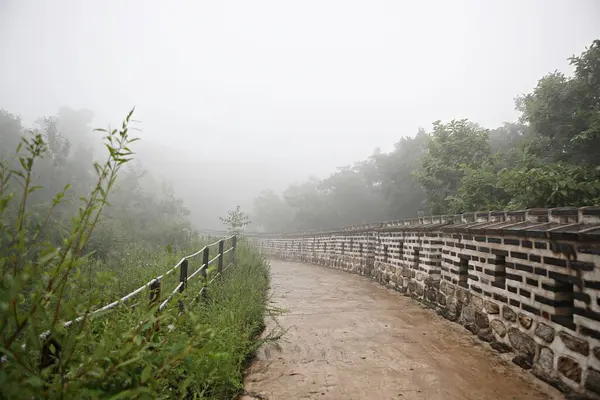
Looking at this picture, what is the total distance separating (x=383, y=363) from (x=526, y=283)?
1.67 meters

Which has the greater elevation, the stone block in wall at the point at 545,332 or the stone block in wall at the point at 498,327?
the stone block in wall at the point at 545,332

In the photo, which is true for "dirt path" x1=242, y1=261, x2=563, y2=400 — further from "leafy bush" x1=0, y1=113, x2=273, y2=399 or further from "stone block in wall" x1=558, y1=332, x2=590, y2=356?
"leafy bush" x1=0, y1=113, x2=273, y2=399

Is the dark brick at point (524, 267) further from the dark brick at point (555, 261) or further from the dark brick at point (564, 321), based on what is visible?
the dark brick at point (564, 321)

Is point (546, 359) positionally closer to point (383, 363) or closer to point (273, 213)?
point (383, 363)

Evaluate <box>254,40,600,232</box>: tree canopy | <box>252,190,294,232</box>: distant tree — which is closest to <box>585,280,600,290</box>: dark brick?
<box>254,40,600,232</box>: tree canopy

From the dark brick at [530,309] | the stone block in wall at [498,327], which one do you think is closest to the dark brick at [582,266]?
the dark brick at [530,309]

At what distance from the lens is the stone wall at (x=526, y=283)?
8.77ft

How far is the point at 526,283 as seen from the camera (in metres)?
3.42

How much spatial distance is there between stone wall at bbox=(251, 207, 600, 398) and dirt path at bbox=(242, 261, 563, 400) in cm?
25

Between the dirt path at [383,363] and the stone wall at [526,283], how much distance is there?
25 cm

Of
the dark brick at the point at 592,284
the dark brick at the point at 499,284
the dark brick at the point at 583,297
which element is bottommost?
the dark brick at the point at 499,284

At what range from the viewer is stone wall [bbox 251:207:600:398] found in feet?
8.77

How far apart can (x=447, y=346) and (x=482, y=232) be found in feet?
4.91

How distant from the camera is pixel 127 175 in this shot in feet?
92.2
